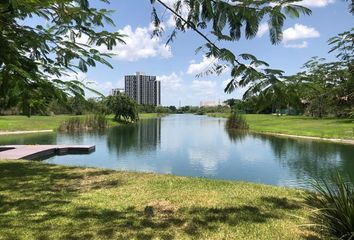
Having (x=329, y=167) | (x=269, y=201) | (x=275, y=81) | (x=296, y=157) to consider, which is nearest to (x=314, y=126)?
(x=296, y=157)

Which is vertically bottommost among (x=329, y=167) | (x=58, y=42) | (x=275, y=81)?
(x=329, y=167)

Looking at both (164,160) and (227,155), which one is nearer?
(164,160)

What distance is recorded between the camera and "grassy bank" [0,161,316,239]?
5289mm

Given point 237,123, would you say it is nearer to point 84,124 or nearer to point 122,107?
point 84,124

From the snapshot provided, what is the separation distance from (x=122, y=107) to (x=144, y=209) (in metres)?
61.0

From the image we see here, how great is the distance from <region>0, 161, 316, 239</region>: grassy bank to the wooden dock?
7.97 m

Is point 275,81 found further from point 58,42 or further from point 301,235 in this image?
point 58,42

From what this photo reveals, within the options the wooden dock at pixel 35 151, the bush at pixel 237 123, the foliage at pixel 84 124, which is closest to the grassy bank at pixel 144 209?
the wooden dock at pixel 35 151

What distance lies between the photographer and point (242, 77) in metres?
4.45

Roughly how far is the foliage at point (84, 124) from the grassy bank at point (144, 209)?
1383 inches

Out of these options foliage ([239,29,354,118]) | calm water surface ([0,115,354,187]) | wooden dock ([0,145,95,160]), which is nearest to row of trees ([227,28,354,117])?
foliage ([239,29,354,118])

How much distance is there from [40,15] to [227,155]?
55.3ft

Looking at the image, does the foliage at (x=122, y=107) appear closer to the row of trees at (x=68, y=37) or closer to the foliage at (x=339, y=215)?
the row of trees at (x=68, y=37)

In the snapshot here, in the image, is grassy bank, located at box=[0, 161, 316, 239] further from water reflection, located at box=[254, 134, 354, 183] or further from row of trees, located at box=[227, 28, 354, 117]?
water reflection, located at box=[254, 134, 354, 183]
